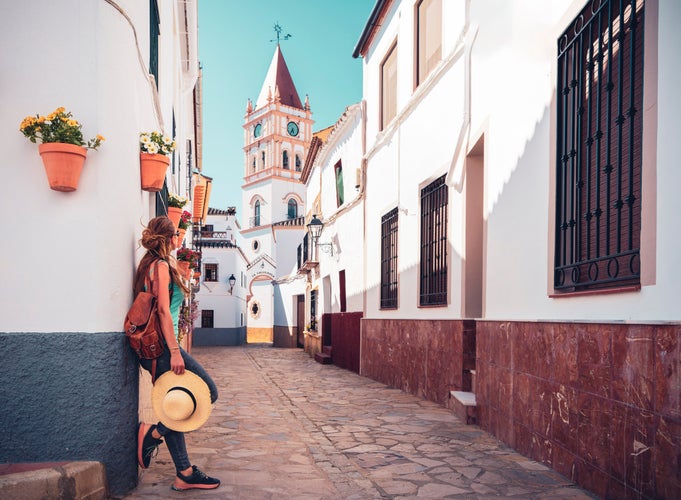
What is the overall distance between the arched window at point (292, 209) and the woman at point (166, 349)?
48105 millimetres

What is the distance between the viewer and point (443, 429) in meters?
6.44

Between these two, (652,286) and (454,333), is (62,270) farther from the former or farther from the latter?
(454,333)

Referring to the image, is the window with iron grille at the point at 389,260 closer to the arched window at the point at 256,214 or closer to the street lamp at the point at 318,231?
the street lamp at the point at 318,231

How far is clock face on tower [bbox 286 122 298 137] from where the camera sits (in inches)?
2108

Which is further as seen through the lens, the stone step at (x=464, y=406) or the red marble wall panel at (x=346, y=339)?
the red marble wall panel at (x=346, y=339)

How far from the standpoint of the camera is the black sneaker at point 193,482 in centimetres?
416

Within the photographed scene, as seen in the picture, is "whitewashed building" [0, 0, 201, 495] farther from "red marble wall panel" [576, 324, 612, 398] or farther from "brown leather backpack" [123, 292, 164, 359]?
"red marble wall panel" [576, 324, 612, 398]

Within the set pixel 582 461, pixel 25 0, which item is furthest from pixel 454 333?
pixel 25 0

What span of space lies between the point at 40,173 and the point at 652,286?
366cm

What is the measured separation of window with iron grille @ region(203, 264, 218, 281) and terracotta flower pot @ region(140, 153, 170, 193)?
35.1m

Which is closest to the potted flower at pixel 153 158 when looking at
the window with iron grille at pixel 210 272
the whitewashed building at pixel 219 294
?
the whitewashed building at pixel 219 294

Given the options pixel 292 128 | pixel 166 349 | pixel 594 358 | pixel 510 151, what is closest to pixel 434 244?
pixel 510 151

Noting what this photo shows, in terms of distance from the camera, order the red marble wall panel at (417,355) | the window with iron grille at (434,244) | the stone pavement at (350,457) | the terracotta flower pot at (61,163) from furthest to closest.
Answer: the window with iron grille at (434,244) < the red marble wall panel at (417,355) < the stone pavement at (350,457) < the terracotta flower pot at (61,163)

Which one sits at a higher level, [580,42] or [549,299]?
[580,42]
